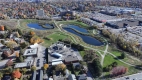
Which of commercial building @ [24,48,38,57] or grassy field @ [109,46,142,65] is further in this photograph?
commercial building @ [24,48,38,57]

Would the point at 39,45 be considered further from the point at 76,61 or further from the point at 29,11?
the point at 29,11

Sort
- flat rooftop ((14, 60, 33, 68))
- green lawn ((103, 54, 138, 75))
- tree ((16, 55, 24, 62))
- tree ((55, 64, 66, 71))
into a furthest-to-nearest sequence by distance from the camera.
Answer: tree ((16, 55, 24, 62))
flat rooftop ((14, 60, 33, 68))
green lawn ((103, 54, 138, 75))
tree ((55, 64, 66, 71))

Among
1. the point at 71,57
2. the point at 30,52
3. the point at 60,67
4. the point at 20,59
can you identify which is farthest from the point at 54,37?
the point at 60,67

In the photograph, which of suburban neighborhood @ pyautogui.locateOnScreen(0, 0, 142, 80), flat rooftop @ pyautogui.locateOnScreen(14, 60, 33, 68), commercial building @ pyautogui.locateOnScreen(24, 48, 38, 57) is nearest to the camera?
suburban neighborhood @ pyautogui.locateOnScreen(0, 0, 142, 80)

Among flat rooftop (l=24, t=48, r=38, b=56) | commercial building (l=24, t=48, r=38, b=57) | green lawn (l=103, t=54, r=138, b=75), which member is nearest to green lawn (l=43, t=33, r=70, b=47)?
flat rooftop (l=24, t=48, r=38, b=56)

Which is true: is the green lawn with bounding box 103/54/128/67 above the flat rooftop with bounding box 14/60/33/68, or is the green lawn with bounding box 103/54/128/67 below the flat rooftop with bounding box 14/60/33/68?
below

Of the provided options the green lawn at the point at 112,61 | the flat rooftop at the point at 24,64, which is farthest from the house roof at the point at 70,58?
the flat rooftop at the point at 24,64

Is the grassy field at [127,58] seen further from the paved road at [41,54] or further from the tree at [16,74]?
the tree at [16,74]

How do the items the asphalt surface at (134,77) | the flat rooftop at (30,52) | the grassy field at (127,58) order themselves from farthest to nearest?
the flat rooftop at (30,52), the grassy field at (127,58), the asphalt surface at (134,77)

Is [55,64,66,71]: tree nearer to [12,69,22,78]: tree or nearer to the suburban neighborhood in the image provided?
the suburban neighborhood

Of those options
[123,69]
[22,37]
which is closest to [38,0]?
[22,37]

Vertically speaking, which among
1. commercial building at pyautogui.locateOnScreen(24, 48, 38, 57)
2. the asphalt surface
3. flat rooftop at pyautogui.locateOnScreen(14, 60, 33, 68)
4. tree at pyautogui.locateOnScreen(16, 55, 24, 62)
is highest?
commercial building at pyautogui.locateOnScreen(24, 48, 38, 57)
